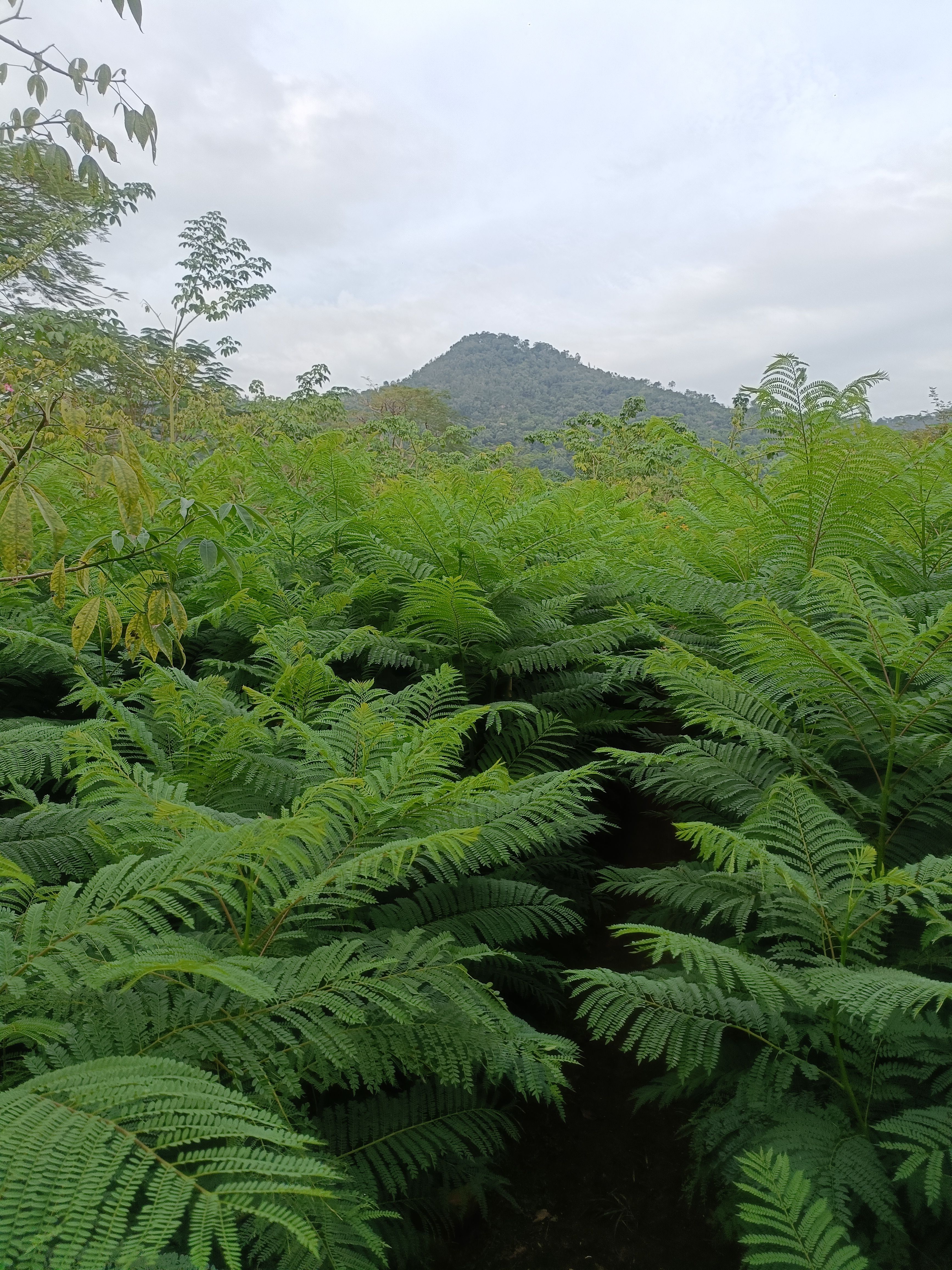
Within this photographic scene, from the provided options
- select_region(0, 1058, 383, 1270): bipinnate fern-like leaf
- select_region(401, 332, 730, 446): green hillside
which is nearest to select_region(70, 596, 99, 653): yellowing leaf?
select_region(0, 1058, 383, 1270): bipinnate fern-like leaf

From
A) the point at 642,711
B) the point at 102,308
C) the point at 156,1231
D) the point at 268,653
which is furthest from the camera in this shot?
the point at 102,308

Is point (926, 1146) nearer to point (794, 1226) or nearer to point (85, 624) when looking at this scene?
point (794, 1226)

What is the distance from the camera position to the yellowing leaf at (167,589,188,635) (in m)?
1.51

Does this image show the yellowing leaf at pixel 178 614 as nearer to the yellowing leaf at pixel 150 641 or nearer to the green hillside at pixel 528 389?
the yellowing leaf at pixel 150 641

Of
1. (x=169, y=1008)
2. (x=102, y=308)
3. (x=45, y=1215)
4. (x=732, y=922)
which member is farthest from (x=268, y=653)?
(x=102, y=308)

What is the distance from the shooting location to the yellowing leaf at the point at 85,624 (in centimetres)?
138

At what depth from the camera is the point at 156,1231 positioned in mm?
626

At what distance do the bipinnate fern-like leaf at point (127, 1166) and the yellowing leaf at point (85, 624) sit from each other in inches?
30.5

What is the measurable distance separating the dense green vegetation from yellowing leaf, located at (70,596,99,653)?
0.01m

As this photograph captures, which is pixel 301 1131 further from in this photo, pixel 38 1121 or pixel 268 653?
pixel 268 653

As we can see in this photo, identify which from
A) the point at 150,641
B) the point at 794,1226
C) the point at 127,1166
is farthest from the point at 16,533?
the point at 794,1226

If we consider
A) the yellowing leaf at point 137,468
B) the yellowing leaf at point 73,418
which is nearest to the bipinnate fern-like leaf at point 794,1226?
the yellowing leaf at point 137,468

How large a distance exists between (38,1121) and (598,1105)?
4.42ft

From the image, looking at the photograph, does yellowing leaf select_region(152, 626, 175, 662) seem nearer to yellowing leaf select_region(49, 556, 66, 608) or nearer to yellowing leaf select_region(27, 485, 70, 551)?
yellowing leaf select_region(49, 556, 66, 608)
